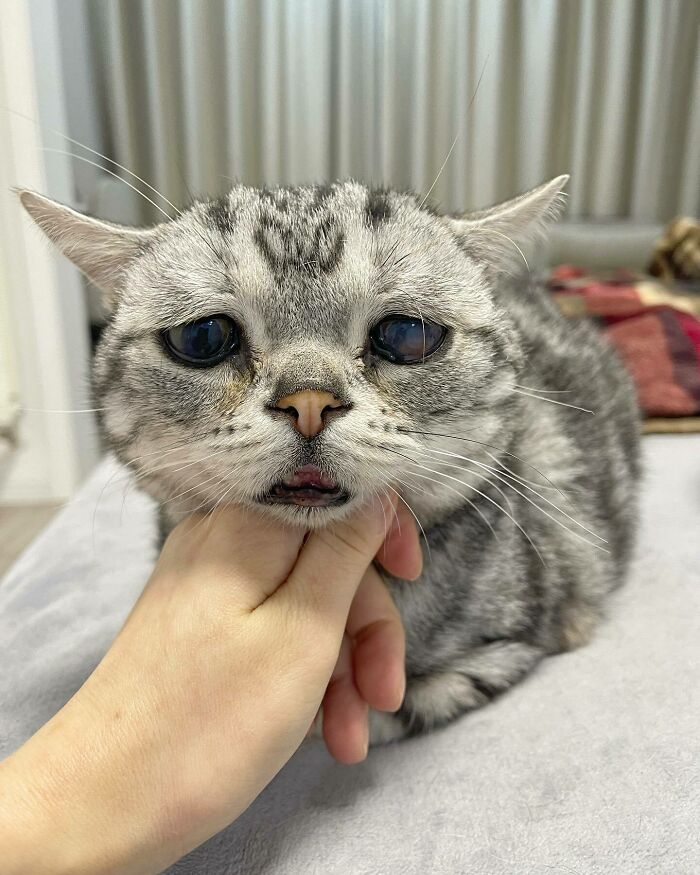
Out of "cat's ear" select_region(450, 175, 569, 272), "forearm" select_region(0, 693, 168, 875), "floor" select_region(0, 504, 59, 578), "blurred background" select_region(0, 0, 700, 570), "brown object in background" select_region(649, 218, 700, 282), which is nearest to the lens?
"forearm" select_region(0, 693, 168, 875)

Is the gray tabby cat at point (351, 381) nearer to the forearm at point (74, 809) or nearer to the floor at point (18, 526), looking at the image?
the forearm at point (74, 809)

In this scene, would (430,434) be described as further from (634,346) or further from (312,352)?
(634,346)

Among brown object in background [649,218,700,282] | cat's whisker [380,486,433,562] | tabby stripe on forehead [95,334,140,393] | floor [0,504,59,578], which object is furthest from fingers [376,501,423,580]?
brown object in background [649,218,700,282]

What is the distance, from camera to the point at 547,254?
3.44 meters

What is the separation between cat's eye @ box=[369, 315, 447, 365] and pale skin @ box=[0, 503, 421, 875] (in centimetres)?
15

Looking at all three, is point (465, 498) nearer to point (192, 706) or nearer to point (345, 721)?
point (345, 721)

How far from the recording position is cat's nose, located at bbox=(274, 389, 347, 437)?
0.55 meters

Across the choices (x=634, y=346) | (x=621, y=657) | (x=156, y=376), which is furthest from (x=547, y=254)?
(x=156, y=376)

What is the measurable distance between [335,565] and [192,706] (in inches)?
6.6

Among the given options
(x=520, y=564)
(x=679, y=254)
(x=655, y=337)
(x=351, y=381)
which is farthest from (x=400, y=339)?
(x=679, y=254)

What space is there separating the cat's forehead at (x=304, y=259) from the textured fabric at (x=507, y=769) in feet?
1.52

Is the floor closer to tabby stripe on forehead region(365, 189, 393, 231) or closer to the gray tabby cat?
the gray tabby cat

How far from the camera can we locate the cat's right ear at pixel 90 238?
717 millimetres

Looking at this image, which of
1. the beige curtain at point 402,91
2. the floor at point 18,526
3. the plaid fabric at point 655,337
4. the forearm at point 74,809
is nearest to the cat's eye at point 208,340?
the forearm at point 74,809
